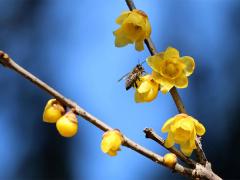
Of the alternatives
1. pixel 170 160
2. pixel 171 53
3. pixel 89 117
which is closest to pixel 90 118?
pixel 89 117

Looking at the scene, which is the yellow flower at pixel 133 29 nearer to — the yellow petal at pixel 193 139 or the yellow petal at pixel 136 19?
the yellow petal at pixel 136 19

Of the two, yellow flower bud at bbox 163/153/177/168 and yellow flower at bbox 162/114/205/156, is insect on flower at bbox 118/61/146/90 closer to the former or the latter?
yellow flower at bbox 162/114/205/156

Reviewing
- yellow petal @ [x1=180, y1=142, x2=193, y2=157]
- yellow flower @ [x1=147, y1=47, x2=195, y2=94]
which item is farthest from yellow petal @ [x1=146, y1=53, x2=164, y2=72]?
yellow petal @ [x1=180, y1=142, x2=193, y2=157]

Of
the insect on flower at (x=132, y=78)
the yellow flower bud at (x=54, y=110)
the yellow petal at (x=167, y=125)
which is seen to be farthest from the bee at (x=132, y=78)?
the yellow flower bud at (x=54, y=110)

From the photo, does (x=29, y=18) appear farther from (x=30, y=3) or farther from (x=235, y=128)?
(x=235, y=128)

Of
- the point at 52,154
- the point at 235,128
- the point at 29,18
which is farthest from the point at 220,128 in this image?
the point at 29,18

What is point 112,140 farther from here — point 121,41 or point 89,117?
point 121,41

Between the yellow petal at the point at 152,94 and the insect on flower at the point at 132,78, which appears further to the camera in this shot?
the insect on flower at the point at 132,78
